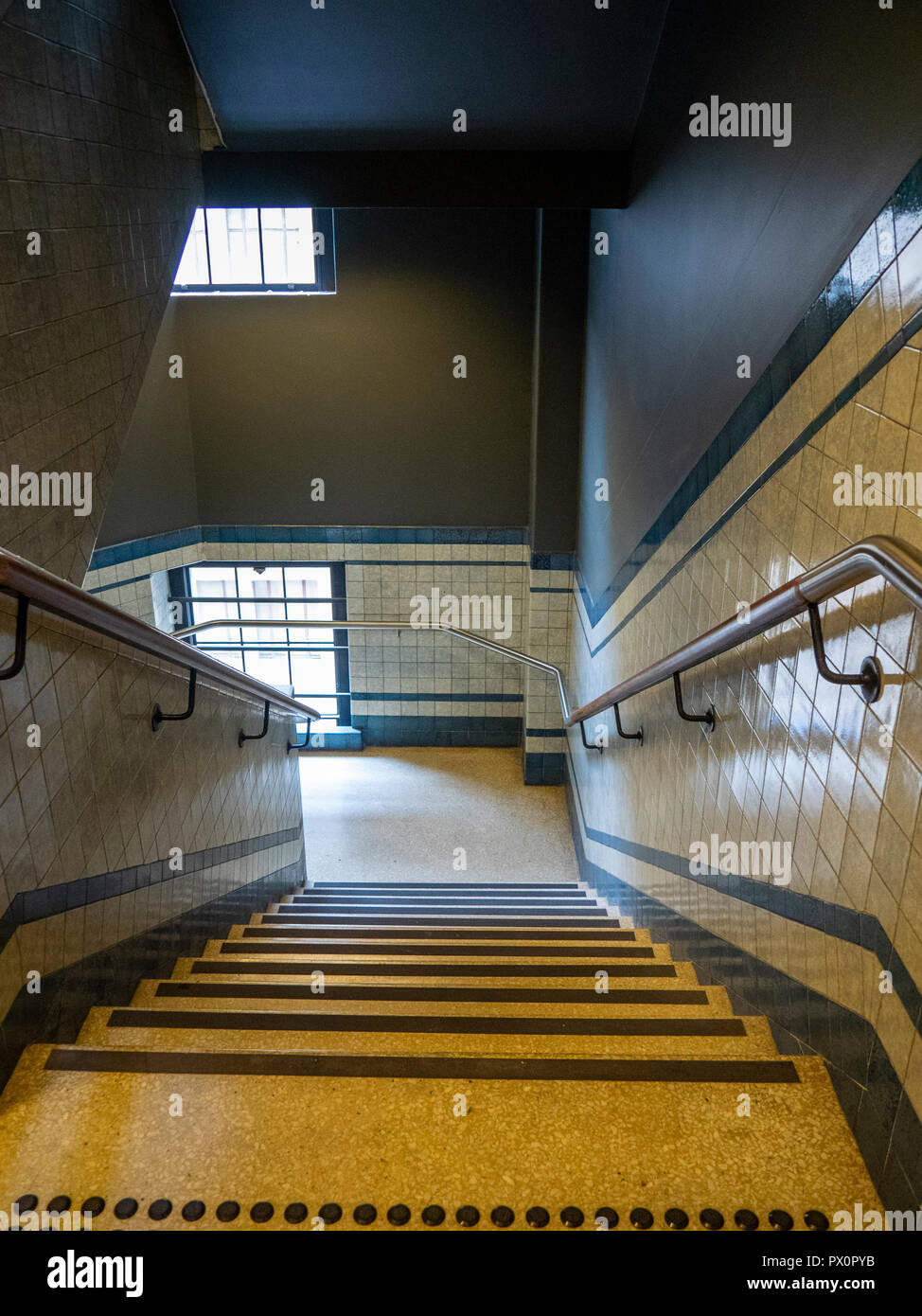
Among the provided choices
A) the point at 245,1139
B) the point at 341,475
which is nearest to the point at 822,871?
the point at 245,1139

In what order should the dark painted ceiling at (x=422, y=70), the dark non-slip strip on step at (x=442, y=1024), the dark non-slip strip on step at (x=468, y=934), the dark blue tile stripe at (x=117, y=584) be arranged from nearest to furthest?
the dark non-slip strip on step at (x=442, y=1024), the dark non-slip strip on step at (x=468, y=934), the dark painted ceiling at (x=422, y=70), the dark blue tile stripe at (x=117, y=584)

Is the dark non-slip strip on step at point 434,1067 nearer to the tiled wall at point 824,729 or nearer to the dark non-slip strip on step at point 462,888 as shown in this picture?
the tiled wall at point 824,729

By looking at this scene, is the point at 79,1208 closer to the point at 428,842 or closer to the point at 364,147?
the point at 364,147

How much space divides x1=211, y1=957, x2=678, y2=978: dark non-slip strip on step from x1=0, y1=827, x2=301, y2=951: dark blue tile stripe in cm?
51

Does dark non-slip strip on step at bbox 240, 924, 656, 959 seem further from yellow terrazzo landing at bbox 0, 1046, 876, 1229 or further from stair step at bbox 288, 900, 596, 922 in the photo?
yellow terrazzo landing at bbox 0, 1046, 876, 1229

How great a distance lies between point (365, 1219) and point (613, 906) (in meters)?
3.35

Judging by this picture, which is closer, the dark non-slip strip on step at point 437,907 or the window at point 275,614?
the dark non-slip strip on step at point 437,907

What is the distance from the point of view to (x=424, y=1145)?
68.2 inches

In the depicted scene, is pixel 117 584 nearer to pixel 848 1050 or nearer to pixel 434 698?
pixel 434 698

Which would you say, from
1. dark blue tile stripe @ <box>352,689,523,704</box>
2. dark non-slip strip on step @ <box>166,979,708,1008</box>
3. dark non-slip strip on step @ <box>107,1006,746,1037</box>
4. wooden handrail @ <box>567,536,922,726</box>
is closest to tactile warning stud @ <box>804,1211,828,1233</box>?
dark non-slip strip on step @ <box>107,1006,746,1037</box>

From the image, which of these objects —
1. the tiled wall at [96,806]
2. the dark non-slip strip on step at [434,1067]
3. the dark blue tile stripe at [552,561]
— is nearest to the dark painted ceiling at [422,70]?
the tiled wall at [96,806]

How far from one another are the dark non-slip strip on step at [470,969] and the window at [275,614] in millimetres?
5680

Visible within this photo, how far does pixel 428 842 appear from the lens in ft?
23.2

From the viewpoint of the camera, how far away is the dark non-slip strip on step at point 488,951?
3359 mm
